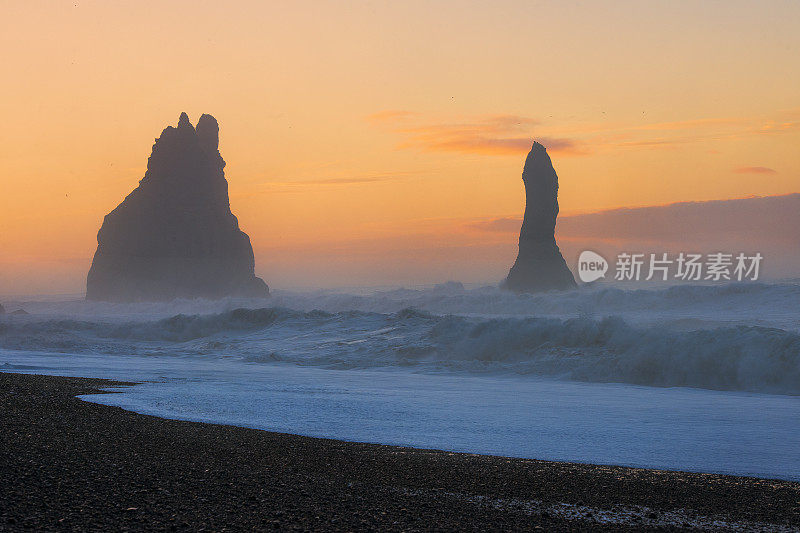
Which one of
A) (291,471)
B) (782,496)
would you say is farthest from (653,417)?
(291,471)

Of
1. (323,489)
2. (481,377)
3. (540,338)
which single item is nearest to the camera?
(323,489)

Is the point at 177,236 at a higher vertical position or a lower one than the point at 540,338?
higher

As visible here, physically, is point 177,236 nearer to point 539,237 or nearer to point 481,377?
point 539,237

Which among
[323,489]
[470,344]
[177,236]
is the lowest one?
[323,489]

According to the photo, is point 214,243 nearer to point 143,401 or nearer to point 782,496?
point 143,401

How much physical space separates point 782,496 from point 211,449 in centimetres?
631

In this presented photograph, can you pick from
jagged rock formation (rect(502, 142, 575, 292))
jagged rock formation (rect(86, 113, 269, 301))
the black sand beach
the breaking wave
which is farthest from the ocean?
jagged rock formation (rect(86, 113, 269, 301))

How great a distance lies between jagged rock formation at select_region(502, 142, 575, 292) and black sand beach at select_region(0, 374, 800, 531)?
6038cm

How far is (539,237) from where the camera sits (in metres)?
70.6

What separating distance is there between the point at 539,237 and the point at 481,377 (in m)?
51.5

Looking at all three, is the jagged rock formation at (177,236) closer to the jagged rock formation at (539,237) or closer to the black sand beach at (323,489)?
the jagged rock formation at (539,237)

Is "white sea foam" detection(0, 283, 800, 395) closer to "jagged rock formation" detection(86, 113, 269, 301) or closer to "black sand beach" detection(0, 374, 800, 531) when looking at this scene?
"black sand beach" detection(0, 374, 800, 531)

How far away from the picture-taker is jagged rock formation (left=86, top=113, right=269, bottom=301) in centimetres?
9444

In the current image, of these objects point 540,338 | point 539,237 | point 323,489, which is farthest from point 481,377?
point 539,237
